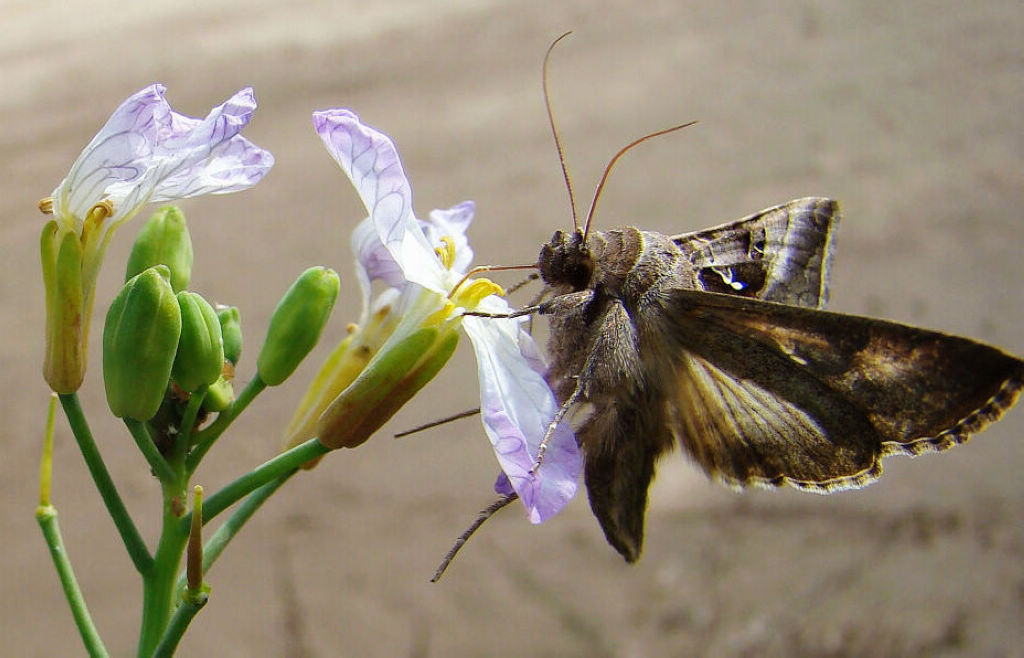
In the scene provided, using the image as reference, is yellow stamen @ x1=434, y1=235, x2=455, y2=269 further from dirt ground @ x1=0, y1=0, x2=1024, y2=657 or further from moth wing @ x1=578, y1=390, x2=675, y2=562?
dirt ground @ x1=0, y1=0, x2=1024, y2=657

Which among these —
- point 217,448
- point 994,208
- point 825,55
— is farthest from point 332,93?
point 994,208

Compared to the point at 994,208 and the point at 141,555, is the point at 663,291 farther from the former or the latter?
the point at 994,208

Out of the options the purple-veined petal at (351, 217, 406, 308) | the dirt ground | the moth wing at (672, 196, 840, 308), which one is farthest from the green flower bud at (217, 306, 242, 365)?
the dirt ground

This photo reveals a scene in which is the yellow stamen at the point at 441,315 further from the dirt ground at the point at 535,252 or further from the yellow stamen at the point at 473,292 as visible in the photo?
the dirt ground at the point at 535,252

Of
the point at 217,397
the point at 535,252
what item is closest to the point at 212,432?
the point at 217,397

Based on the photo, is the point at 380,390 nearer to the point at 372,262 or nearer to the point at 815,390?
the point at 372,262

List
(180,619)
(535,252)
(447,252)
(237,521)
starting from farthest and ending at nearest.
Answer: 1. (535,252)
2. (447,252)
3. (237,521)
4. (180,619)
